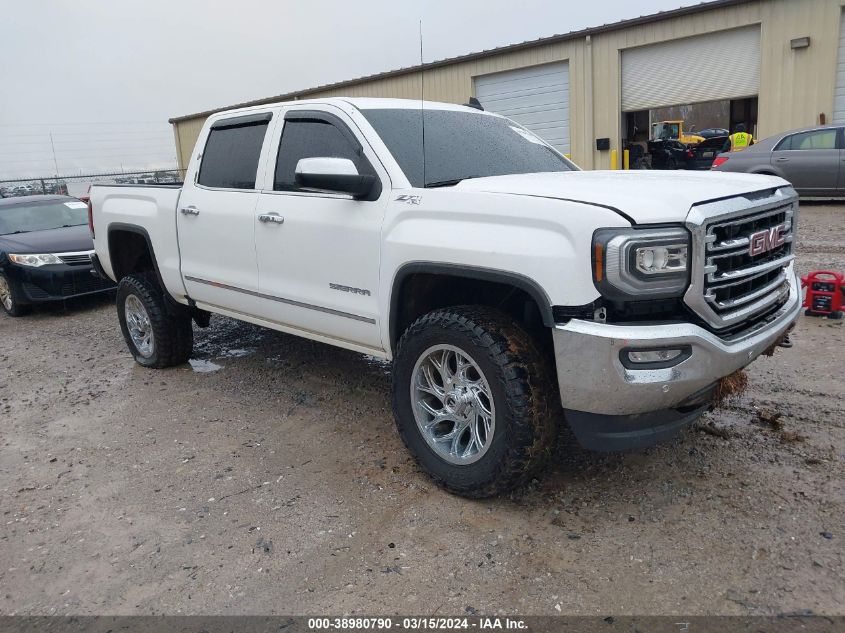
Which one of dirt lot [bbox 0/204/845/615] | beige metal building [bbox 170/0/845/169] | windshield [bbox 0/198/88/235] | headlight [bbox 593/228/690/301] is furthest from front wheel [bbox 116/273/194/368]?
beige metal building [bbox 170/0/845/169]

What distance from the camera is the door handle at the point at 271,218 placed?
4.21 meters

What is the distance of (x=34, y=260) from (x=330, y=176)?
6650mm

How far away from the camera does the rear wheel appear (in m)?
8.58

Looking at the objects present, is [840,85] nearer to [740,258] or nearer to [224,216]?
[740,258]

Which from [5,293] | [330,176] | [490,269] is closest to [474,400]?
[490,269]

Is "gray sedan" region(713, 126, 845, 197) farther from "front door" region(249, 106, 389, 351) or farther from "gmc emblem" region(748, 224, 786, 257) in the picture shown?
"front door" region(249, 106, 389, 351)

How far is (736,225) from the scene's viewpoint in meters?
2.99

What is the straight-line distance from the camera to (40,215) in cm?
991

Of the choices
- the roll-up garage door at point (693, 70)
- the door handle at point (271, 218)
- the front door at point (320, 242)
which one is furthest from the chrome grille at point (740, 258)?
the roll-up garage door at point (693, 70)

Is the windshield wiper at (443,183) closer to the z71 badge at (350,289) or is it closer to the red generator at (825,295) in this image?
the z71 badge at (350,289)

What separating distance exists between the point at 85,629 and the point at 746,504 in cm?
285

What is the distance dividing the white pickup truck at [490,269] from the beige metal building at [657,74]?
501 inches

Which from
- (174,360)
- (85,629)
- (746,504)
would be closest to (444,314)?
(746,504)

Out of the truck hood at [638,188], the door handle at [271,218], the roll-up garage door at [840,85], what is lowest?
the door handle at [271,218]
